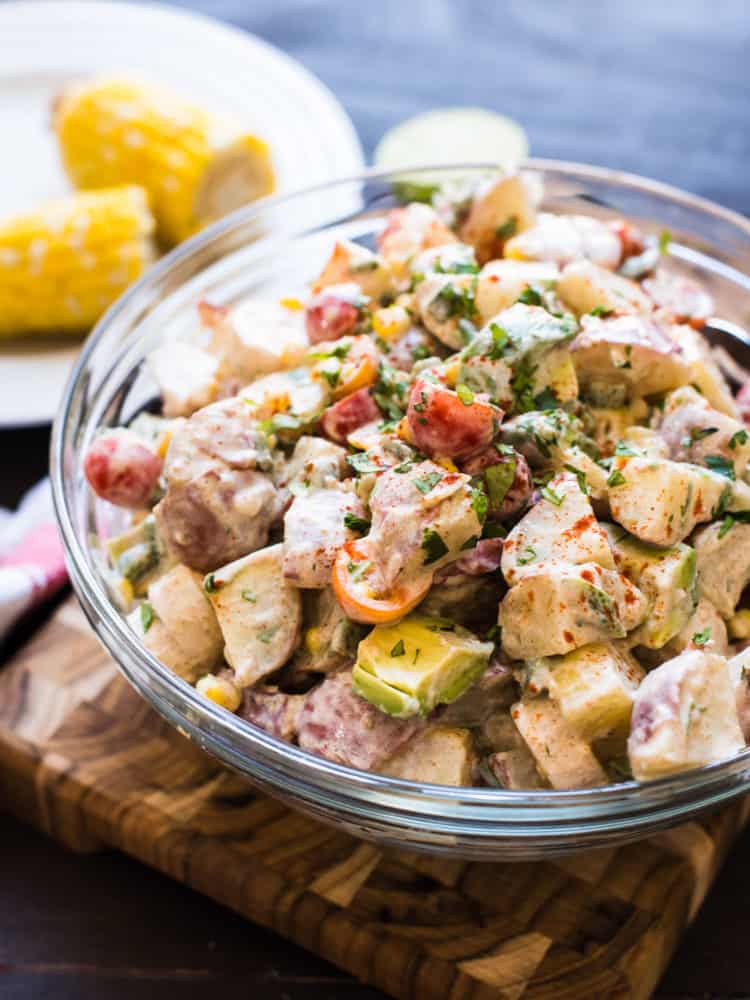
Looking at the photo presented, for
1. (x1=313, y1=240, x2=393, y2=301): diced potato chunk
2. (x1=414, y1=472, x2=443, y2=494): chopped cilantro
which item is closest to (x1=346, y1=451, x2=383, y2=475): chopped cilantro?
(x1=414, y1=472, x2=443, y2=494): chopped cilantro

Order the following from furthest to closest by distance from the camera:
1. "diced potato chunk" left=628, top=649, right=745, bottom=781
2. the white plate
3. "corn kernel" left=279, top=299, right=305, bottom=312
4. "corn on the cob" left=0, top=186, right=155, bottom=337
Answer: the white plate, "corn on the cob" left=0, top=186, right=155, bottom=337, "corn kernel" left=279, top=299, right=305, bottom=312, "diced potato chunk" left=628, top=649, right=745, bottom=781

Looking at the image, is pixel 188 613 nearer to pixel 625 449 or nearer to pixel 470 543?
pixel 470 543

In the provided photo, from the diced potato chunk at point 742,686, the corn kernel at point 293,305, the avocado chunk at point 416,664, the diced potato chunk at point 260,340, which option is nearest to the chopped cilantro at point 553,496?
the avocado chunk at point 416,664

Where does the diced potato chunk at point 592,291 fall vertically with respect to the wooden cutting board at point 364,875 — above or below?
above

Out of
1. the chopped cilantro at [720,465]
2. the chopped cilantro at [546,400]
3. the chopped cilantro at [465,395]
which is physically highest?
the chopped cilantro at [465,395]

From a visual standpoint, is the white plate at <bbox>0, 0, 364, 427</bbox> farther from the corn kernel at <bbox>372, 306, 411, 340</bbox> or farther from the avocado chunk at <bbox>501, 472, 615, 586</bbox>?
the avocado chunk at <bbox>501, 472, 615, 586</bbox>

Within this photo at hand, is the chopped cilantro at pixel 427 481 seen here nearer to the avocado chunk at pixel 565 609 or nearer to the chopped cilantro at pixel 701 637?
the avocado chunk at pixel 565 609

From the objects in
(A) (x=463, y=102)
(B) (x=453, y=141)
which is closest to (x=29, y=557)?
(B) (x=453, y=141)
